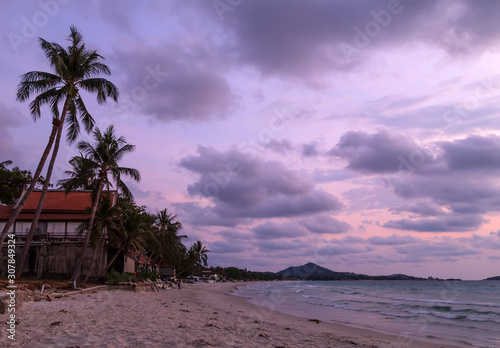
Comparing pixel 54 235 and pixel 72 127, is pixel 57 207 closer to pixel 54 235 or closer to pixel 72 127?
pixel 54 235

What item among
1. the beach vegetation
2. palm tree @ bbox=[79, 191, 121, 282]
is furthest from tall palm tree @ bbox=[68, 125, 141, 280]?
the beach vegetation

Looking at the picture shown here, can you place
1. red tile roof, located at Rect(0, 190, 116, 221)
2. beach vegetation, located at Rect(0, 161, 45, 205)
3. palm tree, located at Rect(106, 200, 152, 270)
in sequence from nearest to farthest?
palm tree, located at Rect(106, 200, 152, 270), red tile roof, located at Rect(0, 190, 116, 221), beach vegetation, located at Rect(0, 161, 45, 205)

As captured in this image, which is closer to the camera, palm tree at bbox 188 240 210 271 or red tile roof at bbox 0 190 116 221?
red tile roof at bbox 0 190 116 221

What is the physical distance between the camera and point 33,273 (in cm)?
2684

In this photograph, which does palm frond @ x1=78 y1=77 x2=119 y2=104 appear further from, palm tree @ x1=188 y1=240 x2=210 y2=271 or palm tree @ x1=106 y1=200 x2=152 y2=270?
palm tree @ x1=188 y1=240 x2=210 y2=271

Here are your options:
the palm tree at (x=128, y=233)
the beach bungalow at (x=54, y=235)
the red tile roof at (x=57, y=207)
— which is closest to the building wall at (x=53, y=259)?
the beach bungalow at (x=54, y=235)

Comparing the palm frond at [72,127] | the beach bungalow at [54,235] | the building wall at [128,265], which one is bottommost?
the building wall at [128,265]

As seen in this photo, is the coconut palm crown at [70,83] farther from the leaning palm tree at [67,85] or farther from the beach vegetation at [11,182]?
the beach vegetation at [11,182]

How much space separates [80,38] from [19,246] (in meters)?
15.5

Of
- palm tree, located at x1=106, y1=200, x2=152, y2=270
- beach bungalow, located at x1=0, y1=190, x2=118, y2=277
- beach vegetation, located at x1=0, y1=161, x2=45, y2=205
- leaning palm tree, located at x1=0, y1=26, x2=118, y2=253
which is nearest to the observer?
leaning palm tree, located at x1=0, y1=26, x2=118, y2=253

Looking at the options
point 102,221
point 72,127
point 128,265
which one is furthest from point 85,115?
point 128,265

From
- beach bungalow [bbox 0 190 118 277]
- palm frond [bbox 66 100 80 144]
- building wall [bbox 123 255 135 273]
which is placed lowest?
building wall [bbox 123 255 135 273]

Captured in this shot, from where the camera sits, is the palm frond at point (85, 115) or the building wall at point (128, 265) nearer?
the palm frond at point (85, 115)

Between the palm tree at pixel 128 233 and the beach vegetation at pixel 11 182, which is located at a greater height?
the beach vegetation at pixel 11 182
